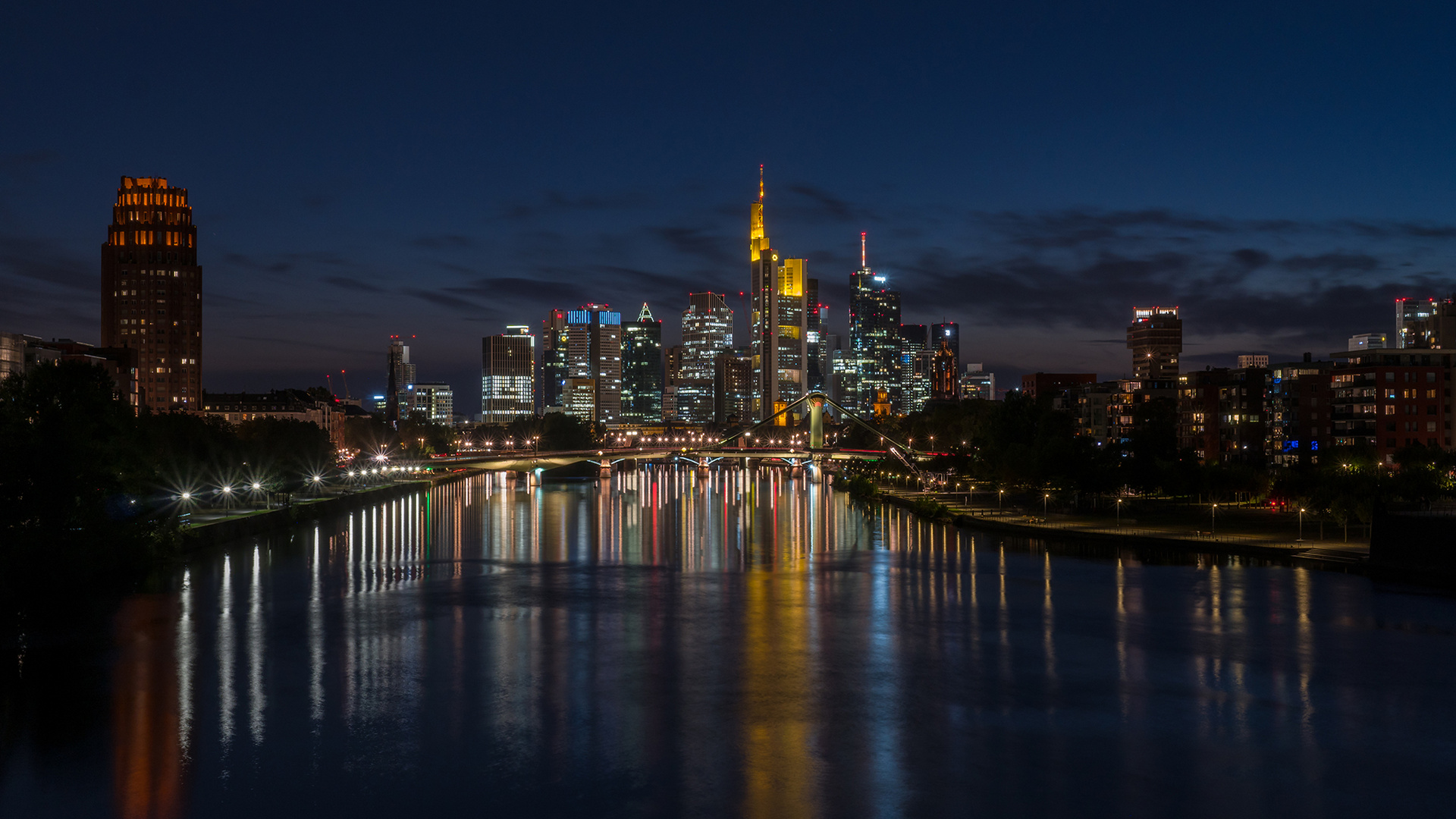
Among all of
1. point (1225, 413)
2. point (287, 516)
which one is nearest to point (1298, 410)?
point (1225, 413)

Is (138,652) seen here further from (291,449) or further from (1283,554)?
(291,449)

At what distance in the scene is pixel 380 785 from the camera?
13.1m

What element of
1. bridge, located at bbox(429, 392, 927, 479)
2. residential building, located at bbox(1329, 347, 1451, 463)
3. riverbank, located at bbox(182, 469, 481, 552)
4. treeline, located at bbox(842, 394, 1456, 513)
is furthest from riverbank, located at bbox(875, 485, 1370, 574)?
riverbank, located at bbox(182, 469, 481, 552)

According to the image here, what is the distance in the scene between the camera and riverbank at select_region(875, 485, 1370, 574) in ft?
106

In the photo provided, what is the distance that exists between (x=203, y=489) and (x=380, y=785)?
143ft

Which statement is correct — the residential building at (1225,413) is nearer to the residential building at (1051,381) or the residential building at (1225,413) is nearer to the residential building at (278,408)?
the residential building at (1051,381)

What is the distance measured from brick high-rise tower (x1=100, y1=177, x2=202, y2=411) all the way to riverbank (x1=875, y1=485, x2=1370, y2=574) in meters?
72.9

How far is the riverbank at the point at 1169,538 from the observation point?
32.3 metres

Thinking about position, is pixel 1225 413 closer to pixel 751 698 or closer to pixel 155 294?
pixel 751 698

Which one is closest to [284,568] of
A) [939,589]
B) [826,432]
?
[939,589]

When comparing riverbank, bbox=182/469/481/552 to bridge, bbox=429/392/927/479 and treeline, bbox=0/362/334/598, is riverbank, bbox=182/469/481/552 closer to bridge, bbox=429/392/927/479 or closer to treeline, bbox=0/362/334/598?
treeline, bbox=0/362/334/598

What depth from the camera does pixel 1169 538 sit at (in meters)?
37.8

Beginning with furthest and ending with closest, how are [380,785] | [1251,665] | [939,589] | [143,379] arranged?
[143,379]
[939,589]
[1251,665]
[380,785]

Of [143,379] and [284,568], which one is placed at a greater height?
[143,379]
